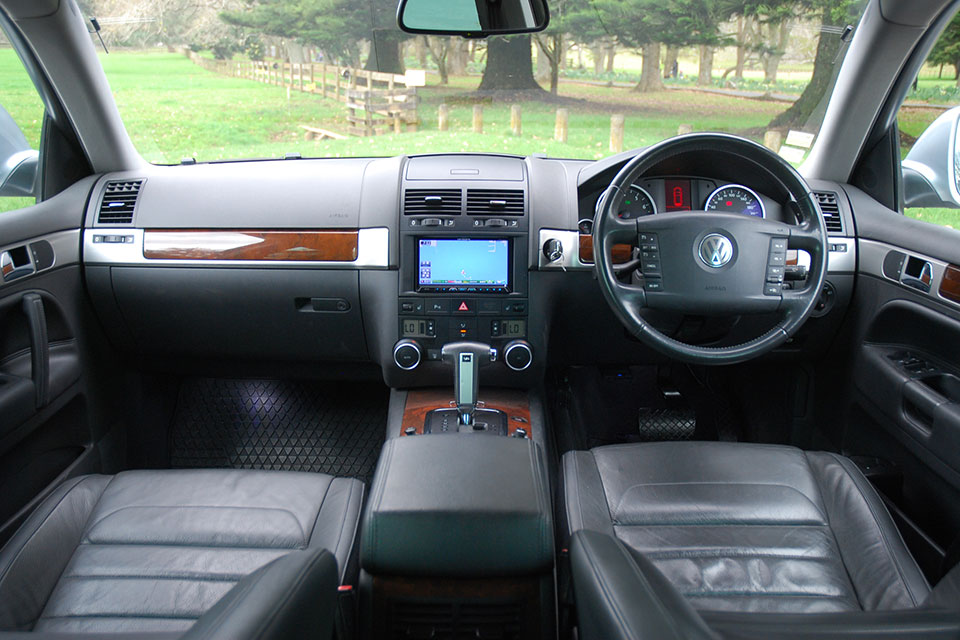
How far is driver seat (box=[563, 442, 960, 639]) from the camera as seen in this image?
162 cm

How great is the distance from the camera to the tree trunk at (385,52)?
10.3ft

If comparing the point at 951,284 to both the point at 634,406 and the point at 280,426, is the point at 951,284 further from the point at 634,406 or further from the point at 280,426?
the point at 280,426

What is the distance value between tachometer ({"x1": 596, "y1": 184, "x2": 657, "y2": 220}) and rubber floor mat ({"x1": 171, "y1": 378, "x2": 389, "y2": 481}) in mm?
1510

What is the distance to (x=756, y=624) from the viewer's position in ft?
3.04

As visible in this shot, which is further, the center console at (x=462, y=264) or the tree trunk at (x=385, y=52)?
the tree trunk at (x=385, y=52)

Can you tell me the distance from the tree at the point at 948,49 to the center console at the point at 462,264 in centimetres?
158

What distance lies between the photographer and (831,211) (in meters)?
2.69

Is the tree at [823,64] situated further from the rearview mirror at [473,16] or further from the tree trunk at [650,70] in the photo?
the rearview mirror at [473,16]

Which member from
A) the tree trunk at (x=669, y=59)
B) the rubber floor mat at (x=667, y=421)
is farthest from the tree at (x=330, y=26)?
the rubber floor mat at (x=667, y=421)

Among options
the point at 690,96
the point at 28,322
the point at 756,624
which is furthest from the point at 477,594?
the point at 690,96

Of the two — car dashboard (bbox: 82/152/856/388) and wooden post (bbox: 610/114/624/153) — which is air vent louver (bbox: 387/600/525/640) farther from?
wooden post (bbox: 610/114/624/153)

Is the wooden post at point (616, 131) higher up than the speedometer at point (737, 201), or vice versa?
the wooden post at point (616, 131)

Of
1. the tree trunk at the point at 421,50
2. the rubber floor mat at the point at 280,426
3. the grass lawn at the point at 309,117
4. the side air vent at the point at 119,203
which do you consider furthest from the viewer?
the rubber floor mat at the point at 280,426

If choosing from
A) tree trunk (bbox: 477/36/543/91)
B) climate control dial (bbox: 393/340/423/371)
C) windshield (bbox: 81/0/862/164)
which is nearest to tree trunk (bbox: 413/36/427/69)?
windshield (bbox: 81/0/862/164)
